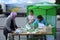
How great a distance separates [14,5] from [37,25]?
49.4ft

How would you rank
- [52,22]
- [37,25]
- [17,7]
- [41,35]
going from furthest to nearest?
1. [17,7]
2. [52,22]
3. [37,25]
4. [41,35]

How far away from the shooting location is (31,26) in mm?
10398

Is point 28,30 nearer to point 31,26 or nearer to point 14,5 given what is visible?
point 31,26

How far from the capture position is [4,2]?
25344mm

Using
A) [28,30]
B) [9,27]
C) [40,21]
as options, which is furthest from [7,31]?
[40,21]

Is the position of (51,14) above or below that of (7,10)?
above

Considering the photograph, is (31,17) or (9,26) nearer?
(9,26)

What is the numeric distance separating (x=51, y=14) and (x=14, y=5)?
13259 mm

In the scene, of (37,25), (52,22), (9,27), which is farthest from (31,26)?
(52,22)

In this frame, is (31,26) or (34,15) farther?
(34,15)

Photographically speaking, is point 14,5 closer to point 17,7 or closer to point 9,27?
point 17,7

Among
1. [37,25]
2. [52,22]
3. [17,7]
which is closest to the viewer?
[37,25]

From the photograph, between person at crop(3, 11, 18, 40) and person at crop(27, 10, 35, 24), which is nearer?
person at crop(3, 11, 18, 40)

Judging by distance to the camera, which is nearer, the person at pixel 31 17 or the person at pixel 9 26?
the person at pixel 9 26
